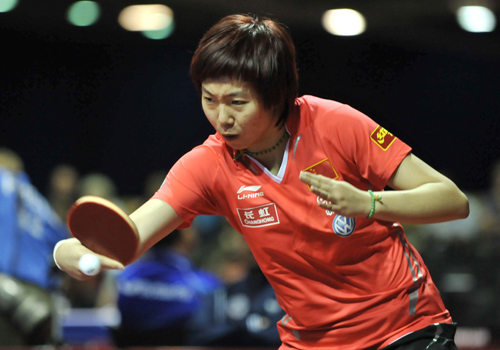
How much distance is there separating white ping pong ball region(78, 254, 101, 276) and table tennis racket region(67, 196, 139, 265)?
57 millimetres

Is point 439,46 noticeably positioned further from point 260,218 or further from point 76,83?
point 260,218

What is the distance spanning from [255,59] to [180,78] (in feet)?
30.8

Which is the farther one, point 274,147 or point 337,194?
point 274,147

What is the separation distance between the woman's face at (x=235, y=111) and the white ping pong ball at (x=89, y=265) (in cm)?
58

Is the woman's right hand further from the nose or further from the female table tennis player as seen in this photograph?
the nose

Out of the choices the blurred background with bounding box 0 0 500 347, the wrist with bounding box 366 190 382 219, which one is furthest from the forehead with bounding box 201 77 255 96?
the blurred background with bounding box 0 0 500 347

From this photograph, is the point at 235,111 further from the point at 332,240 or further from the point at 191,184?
the point at 332,240

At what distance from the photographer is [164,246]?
546 centimetres

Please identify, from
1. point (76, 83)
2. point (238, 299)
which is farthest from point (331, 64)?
point (238, 299)

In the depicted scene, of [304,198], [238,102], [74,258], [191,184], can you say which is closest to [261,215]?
[304,198]

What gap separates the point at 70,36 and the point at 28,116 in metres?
1.55

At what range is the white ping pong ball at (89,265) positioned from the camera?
2.00 metres

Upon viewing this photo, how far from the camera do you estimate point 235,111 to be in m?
2.09

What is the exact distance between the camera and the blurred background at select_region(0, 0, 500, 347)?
396 inches
